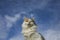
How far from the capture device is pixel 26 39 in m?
12.8

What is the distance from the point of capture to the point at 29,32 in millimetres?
12742

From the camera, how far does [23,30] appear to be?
12797mm

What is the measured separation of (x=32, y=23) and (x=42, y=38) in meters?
0.58

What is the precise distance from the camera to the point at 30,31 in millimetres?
12727

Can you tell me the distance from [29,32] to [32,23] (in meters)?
0.32

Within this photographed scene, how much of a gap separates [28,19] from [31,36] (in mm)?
552

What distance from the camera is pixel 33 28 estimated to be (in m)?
12.7

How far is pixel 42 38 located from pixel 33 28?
0.42m

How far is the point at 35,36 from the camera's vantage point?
502 inches

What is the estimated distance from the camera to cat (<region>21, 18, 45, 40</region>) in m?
12.7

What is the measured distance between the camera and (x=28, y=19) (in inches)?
506

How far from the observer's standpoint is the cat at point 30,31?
1271cm

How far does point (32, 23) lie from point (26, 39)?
1.80 ft

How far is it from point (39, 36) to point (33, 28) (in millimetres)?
322
